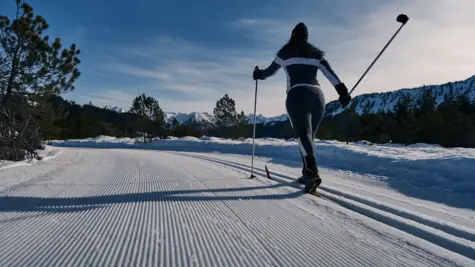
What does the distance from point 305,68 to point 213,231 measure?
2.57m

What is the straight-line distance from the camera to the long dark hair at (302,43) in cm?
386

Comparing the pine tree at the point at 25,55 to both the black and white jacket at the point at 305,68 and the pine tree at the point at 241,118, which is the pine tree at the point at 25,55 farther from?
the pine tree at the point at 241,118

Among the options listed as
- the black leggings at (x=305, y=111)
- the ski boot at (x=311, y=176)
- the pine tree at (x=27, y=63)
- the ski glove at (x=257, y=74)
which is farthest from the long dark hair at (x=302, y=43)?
the pine tree at (x=27, y=63)

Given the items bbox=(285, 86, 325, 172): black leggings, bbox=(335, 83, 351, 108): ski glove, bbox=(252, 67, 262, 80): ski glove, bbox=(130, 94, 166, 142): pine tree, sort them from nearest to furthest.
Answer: bbox=(285, 86, 325, 172): black leggings, bbox=(335, 83, 351, 108): ski glove, bbox=(252, 67, 262, 80): ski glove, bbox=(130, 94, 166, 142): pine tree

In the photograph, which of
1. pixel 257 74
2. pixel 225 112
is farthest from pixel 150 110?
pixel 257 74

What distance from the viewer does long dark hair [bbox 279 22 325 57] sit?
3863 millimetres

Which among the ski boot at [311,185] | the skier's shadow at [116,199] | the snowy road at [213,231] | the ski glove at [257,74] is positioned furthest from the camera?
the ski glove at [257,74]

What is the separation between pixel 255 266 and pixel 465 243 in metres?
1.24

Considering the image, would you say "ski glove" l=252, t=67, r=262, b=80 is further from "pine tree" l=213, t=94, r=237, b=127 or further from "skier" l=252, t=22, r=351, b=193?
"pine tree" l=213, t=94, r=237, b=127

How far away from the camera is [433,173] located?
4.98m

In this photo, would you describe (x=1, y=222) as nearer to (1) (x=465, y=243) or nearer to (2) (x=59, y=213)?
(2) (x=59, y=213)

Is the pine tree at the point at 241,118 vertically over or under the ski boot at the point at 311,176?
over

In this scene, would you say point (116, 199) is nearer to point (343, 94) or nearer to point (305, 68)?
point (305, 68)

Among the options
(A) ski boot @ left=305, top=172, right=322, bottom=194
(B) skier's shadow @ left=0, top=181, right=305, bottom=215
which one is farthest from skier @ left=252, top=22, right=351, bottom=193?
(B) skier's shadow @ left=0, top=181, right=305, bottom=215
